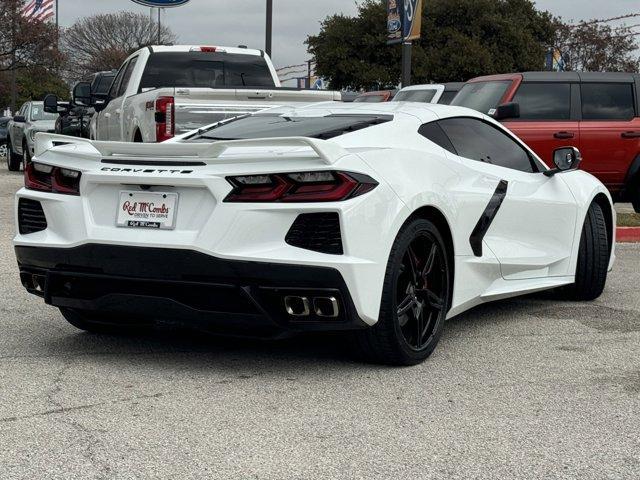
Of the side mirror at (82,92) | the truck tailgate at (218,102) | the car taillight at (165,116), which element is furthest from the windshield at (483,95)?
the car taillight at (165,116)

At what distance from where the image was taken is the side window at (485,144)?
20.0 ft

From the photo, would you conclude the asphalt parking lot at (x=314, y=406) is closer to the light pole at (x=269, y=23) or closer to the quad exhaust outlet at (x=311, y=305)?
the quad exhaust outlet at (x=311, y=305)

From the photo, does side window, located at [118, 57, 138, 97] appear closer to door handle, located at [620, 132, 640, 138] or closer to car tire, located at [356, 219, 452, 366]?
door handle, located at [620, 132, 640, 138]

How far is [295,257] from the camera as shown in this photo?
470 centimetres

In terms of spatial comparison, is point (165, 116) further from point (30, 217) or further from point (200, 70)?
point (30, 217)

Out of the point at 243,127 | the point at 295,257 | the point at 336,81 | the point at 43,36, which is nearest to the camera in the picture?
the point at 295,257

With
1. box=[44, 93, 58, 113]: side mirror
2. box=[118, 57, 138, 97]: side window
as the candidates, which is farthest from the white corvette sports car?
box=[44, 93, 58, 113]: side mirror

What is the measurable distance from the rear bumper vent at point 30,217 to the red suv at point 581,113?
Result: 8.74 metres

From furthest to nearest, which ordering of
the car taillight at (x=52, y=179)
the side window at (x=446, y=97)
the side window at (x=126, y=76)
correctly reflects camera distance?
the side window at (x=446, y=97) → the side window at (x=126, y=76) → the car taillight at (x=52, y=179)

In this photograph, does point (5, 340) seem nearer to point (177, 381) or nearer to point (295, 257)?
point (177, 381)

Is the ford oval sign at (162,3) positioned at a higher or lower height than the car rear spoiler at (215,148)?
higher

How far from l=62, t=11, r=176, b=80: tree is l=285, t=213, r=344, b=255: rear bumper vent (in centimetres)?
7840

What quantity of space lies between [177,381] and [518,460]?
176 cm

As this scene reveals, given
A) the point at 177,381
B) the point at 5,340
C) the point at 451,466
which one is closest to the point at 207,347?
the point at 177,381
